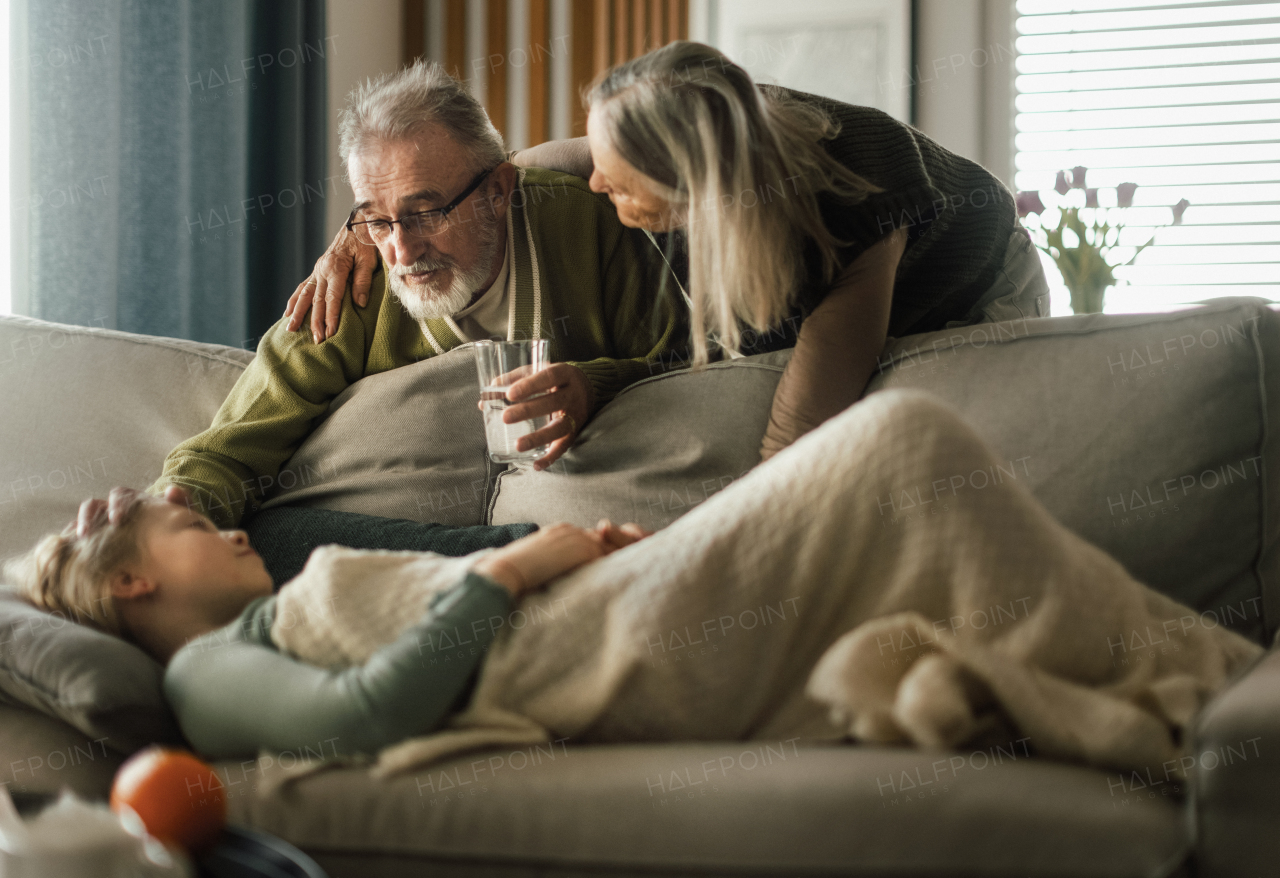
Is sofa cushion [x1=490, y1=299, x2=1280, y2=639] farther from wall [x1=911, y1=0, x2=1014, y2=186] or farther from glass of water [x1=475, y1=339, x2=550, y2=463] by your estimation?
wall [x1=911, y1=0, x2=1014, y2=186]

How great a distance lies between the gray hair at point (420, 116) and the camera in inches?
70.9

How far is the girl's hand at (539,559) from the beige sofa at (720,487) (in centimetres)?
18

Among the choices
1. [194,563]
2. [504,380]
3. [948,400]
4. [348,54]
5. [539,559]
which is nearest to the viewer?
[539,559]

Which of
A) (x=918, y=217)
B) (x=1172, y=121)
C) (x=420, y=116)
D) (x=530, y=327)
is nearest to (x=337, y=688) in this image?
(x=530, y=327)

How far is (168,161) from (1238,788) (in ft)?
8.62

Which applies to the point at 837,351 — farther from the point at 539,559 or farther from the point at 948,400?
the point at 539,559

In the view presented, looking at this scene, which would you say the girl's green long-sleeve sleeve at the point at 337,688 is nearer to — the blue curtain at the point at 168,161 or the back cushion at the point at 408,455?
the back cushion at the point at 408,455

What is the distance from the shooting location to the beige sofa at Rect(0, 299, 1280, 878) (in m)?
0.87

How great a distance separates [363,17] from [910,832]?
3.19 m

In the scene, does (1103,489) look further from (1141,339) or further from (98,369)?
(98,369)

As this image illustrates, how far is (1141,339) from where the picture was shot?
1317 millimetres

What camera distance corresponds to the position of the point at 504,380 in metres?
1.47

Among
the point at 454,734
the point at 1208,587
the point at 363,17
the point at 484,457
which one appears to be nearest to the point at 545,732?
the point at 454,734

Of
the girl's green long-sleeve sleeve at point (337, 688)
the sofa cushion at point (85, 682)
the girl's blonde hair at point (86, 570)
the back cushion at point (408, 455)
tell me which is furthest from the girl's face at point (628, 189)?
the sofa cushion at point (85, 682)
